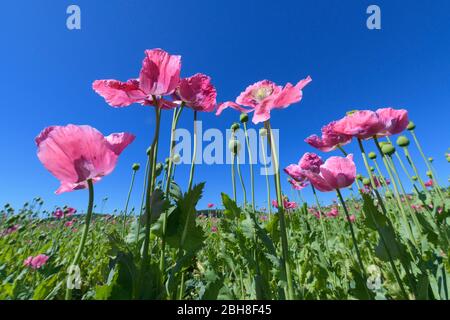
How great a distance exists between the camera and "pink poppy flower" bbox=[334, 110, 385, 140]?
3.32 feet

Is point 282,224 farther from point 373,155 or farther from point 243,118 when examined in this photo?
point 373,155

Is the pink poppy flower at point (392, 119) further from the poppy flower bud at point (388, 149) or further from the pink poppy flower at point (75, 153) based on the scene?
the pink poppy flower at point (75, 153)

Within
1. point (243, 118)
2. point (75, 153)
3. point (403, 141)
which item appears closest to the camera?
point (75, 153)

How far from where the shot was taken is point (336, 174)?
A: 1.05 metres

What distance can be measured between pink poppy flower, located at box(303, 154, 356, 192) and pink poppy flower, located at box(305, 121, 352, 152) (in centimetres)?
9

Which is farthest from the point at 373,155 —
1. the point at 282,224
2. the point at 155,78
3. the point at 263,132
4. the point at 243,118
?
the point at 155,78

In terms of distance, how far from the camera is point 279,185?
2.90 ft

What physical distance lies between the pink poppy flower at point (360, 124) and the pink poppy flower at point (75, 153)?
0.85 metres

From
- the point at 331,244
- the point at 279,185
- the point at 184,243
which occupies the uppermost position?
the point at 331,244

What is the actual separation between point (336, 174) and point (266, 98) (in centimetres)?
43

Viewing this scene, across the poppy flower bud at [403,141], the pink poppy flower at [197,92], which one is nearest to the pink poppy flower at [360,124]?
the pink poppy flower at [197,92]
